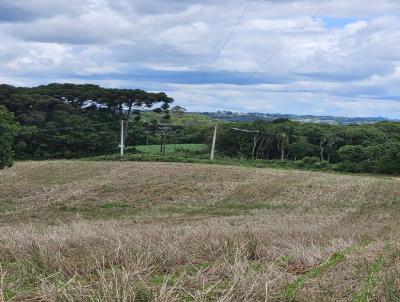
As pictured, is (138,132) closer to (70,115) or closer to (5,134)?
(70,115)

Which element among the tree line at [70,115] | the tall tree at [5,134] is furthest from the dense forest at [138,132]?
the tall tree at [5,134]

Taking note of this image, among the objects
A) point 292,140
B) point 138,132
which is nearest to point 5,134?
point 138,132

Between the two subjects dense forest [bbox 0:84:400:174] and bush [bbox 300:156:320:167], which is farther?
dense forest [bbox 0:84:400:174]

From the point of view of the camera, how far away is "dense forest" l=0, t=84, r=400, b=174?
73.4 m

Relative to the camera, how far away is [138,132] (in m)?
85.9

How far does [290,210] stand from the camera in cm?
2964

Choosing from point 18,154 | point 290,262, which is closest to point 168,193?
point 290,262

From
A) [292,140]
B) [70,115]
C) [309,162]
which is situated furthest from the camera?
[292,140]

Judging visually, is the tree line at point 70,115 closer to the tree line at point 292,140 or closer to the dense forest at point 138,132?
the dense forest at point 138,132

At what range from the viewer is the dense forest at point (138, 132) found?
7344 cm

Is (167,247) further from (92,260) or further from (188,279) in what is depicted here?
(188,279)

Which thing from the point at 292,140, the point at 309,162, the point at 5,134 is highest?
the point at 5,134

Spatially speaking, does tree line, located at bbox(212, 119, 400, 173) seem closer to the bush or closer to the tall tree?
the bush

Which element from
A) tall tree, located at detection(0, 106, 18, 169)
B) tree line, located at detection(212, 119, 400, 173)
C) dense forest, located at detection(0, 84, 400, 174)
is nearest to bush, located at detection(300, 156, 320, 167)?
dense forest, located at detection(0, 84, 400, 174)
